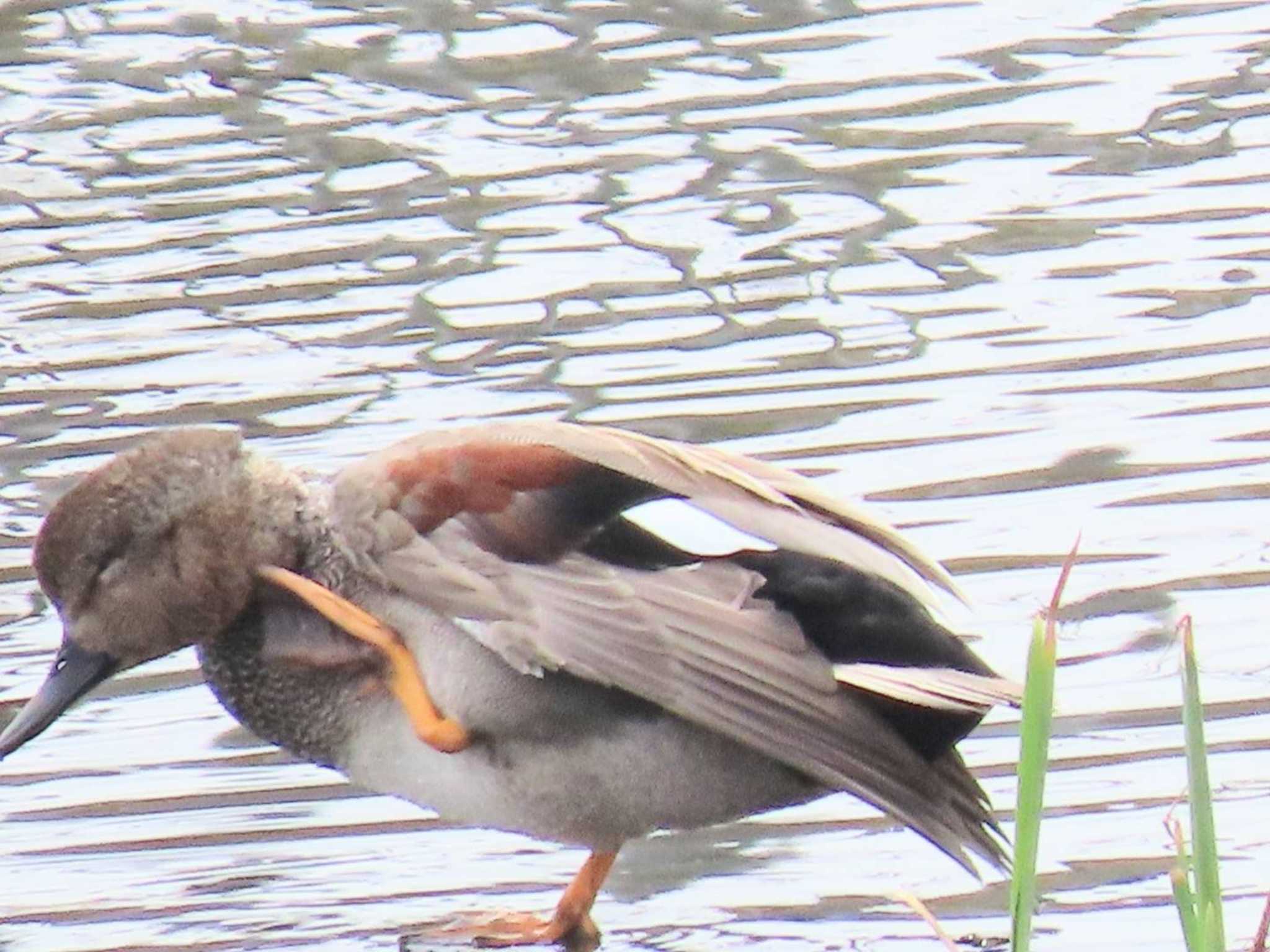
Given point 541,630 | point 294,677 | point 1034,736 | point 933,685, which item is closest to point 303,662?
point 294,677

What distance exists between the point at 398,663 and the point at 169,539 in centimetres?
37

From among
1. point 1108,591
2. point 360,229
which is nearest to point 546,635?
point 1108,591

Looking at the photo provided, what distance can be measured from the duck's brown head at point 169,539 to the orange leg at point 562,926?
555 mm

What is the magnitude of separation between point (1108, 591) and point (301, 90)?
12.8ft

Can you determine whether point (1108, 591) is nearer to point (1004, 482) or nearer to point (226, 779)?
point (1004, 482)

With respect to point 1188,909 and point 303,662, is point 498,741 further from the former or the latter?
point 1188,909

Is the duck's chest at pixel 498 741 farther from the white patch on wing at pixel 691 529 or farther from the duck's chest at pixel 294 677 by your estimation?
the white patch on wing at pixel 691 529

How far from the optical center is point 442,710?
4277 millimetres

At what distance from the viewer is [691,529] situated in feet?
13.8

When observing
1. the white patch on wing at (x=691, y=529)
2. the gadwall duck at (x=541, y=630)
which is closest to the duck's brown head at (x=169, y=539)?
the gadwall duck at (x=541, y=630)

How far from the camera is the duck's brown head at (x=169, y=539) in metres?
4.41

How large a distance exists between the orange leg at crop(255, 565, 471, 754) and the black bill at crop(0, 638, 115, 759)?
1.15 ft

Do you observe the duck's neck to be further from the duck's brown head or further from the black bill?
the black bill

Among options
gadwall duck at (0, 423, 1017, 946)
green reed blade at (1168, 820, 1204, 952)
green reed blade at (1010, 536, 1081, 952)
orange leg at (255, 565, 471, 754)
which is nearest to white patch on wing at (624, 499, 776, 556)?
gadwall duck at (0, 423, 1017, 946)
